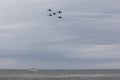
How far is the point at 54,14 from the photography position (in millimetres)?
53500

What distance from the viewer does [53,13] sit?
53875 millimetres

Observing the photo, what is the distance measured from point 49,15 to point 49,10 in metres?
0.66

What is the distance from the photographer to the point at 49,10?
52.9 m
